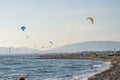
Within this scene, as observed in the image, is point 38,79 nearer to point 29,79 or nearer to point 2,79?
point 29,79

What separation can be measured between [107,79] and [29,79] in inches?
415

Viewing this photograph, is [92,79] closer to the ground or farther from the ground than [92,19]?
closer to the ground

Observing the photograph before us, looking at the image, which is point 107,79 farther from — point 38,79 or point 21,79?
point 21,79

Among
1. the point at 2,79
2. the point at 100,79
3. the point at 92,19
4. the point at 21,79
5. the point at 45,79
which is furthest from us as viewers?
the point at 2,79

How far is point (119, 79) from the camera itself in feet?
75.5

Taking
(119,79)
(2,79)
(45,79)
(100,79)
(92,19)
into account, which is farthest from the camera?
(2,79)

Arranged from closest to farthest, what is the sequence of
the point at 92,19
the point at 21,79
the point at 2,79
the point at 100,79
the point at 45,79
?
the point at 21,79
the point at 100,79
the point at 92,19
the point at 45,79
the point at 2,79

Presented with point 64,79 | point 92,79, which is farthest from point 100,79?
point 64,79

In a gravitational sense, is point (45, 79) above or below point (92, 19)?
below

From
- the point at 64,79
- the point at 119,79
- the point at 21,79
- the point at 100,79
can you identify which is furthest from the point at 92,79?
the point at 21,79

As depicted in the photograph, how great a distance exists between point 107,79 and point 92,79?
1.61 metres

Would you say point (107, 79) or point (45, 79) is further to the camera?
point (45, 79)

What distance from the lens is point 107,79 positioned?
23719 mm

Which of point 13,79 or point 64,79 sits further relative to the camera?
point 13,79
